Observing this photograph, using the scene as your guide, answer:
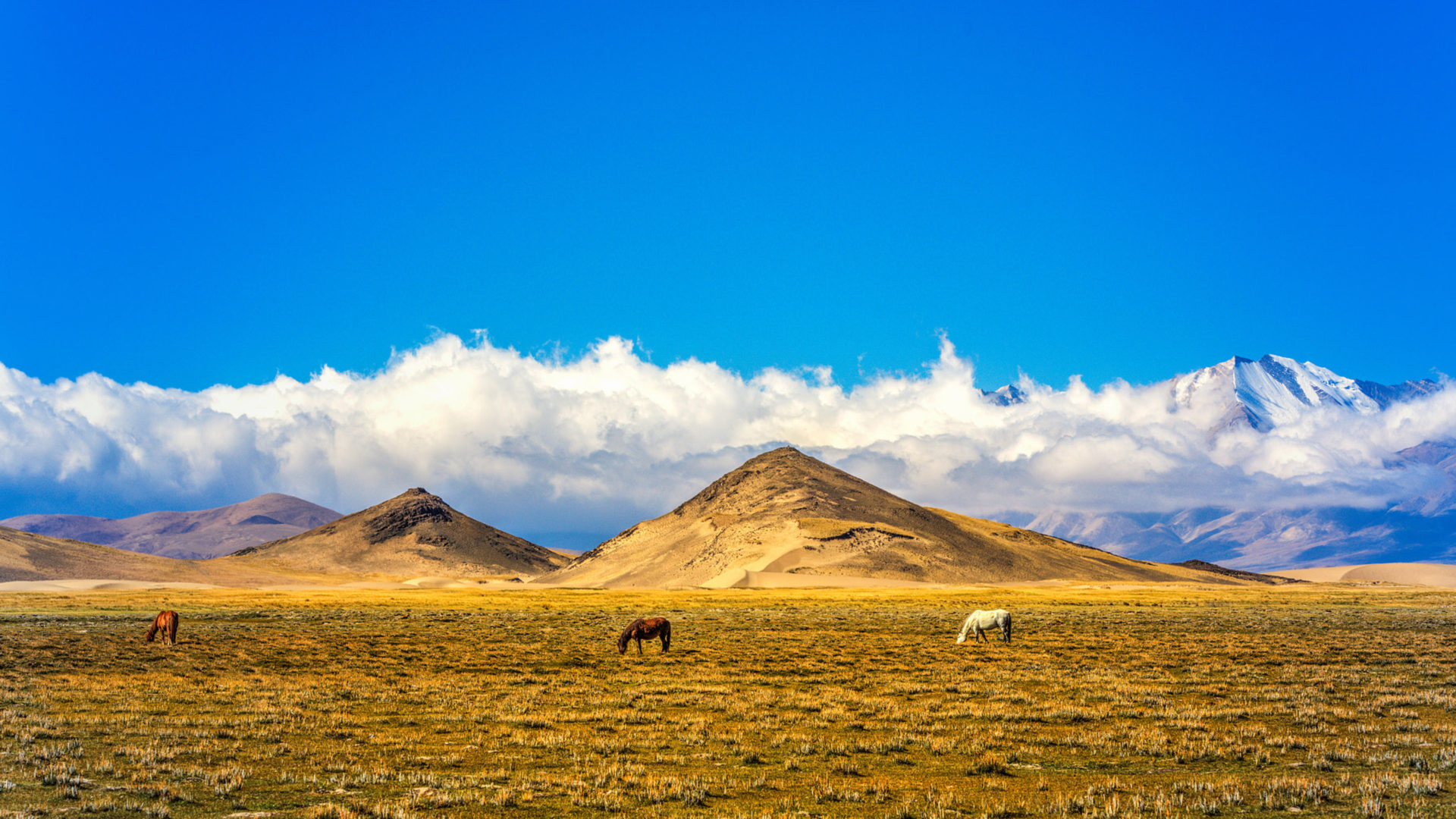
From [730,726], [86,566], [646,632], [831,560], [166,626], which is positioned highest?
[831,560]

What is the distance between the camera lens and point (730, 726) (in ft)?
66.4

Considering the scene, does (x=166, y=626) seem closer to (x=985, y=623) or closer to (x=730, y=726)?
(x=730, y=726)

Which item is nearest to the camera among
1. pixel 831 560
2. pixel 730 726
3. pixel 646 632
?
pixel 730 726

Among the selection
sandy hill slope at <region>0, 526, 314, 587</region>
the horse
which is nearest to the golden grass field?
the horse

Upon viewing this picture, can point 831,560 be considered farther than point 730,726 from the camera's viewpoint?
Yes

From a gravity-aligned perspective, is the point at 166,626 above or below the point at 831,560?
below

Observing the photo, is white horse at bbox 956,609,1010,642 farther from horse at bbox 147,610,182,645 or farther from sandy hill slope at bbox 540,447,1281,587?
sandy hill slope at bbox 540,447,1281,587

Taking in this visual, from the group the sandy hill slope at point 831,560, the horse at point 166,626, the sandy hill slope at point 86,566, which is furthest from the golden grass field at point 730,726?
the sandy hill slope at point 86,566

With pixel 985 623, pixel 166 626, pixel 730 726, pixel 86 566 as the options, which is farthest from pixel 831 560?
pixel 730 726

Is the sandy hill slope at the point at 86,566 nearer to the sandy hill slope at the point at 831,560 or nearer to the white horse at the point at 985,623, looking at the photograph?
the sandy hill slope at the point at 831,560

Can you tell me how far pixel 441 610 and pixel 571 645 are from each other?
131 feet

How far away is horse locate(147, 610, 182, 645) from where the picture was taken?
37.8 metres

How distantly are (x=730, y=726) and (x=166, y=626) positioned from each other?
30.5 m

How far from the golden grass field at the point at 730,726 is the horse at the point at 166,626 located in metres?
1.37
